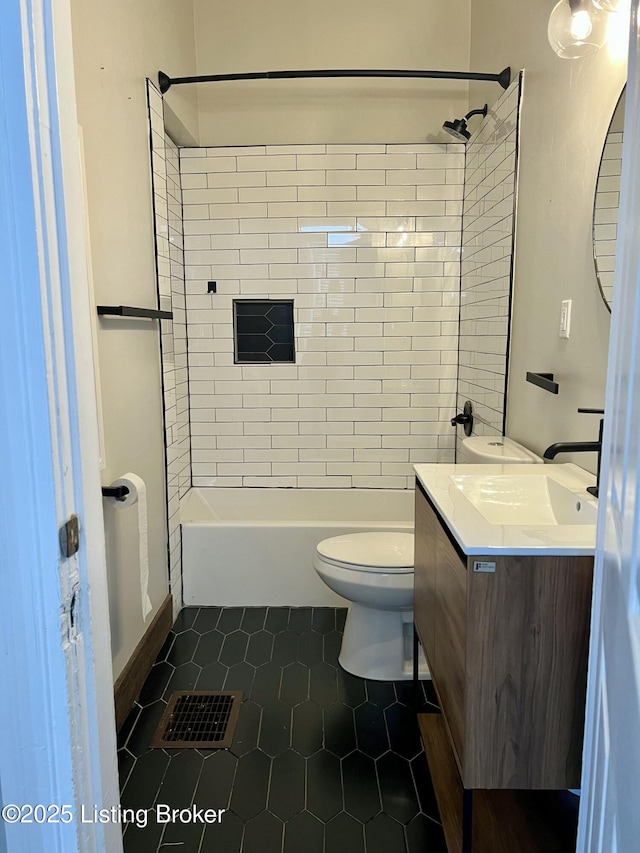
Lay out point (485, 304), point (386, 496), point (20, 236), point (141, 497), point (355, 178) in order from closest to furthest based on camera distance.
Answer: point (20, 236)
point (141, 497)
point (485, 304)
point (355, 178)
point (386, 496)

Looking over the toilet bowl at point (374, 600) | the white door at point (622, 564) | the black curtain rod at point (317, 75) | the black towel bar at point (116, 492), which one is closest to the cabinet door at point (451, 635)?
the white door at point (622, 564)

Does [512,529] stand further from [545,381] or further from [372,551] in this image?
[372,551]

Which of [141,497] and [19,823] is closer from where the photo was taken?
[19,823]

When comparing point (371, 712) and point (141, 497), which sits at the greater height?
point (141, 497)

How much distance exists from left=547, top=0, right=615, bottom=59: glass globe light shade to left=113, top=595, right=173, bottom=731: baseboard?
2.26 metres

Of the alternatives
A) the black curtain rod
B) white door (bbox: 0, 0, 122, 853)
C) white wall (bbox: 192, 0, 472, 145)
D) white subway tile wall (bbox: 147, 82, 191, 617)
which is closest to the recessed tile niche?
white subway tile wall (bbox: 147, 82, 191, 617)

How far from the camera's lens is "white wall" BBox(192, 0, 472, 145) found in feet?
9.84

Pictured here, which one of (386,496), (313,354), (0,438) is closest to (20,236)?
Result: (0,438)

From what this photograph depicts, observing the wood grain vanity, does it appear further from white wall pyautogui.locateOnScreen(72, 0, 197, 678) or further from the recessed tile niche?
the recessed tile niche

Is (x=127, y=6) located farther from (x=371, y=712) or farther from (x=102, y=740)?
(x=371, y=712)

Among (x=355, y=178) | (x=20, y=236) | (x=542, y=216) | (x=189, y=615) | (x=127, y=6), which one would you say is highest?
(x=127, y=6)

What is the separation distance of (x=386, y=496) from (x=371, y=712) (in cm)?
149

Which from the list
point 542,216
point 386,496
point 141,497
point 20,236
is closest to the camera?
point 20,236

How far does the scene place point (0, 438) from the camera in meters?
0.70
